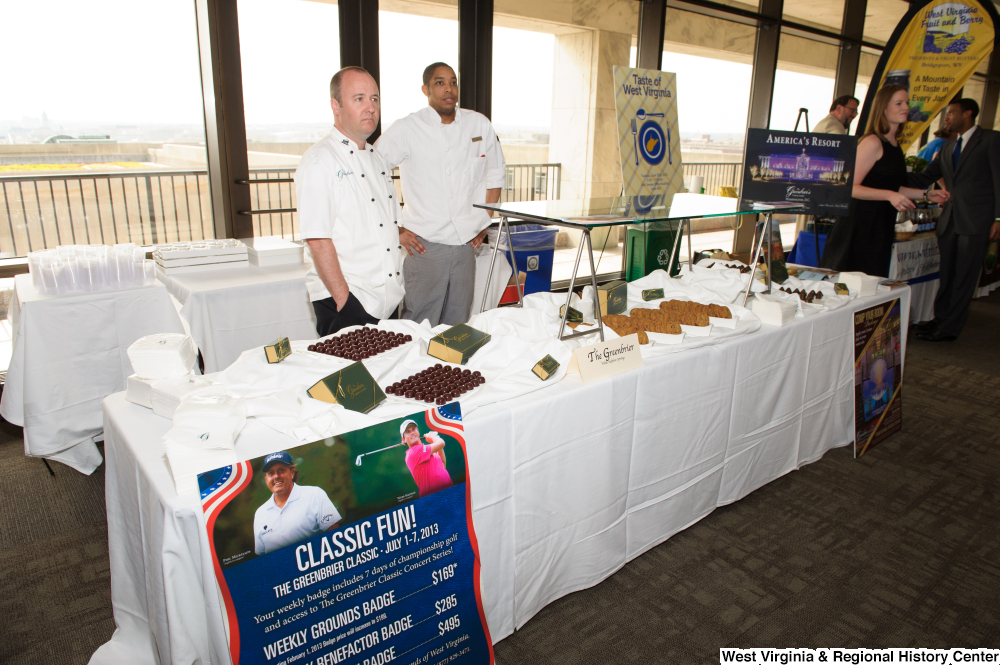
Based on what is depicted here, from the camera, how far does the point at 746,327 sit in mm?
1824

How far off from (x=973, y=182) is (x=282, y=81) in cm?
401

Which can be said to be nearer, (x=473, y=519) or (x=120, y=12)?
(x=473, y=519)

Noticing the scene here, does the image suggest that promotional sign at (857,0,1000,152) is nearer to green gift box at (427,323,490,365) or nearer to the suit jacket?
the suit jacket

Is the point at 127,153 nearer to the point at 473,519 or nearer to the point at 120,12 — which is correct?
the point at 120,12

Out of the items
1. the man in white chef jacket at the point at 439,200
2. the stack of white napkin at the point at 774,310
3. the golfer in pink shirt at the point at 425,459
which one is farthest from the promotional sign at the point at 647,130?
the golfer in pink shirt at the point at 425,459

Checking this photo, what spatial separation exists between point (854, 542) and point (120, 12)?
148 inches

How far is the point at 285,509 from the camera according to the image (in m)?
0.97

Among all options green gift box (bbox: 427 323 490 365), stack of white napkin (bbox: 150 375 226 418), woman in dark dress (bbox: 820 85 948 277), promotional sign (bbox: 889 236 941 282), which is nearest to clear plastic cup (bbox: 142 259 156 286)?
stack of white napkin (bbox: 150 375 226 418)

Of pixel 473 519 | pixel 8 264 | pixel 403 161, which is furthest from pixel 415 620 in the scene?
pixel 8 264

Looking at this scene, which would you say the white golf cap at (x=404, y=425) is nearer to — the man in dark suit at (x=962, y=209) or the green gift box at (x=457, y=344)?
the green gift box at (x=457, y=344)

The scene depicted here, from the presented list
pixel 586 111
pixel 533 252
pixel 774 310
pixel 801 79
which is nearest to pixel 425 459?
pixel 774 310

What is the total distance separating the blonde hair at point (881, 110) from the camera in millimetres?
2803

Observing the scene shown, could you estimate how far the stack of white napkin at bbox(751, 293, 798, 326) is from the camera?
195 centimetres

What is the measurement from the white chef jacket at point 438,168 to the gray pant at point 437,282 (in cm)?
5
